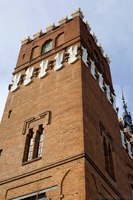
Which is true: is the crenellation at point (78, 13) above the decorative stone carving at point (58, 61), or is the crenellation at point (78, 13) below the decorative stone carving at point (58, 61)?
above

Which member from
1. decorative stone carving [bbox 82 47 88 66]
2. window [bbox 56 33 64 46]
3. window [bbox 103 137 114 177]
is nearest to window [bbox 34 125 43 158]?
window [bbox 103 137 114 177]

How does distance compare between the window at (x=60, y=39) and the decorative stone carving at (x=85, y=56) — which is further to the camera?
the window at (x=60, y=39)

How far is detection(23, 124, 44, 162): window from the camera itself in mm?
13172

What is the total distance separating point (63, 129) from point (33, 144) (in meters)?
1.41

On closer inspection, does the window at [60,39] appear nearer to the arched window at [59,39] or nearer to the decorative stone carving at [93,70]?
the arched window at [59,39]

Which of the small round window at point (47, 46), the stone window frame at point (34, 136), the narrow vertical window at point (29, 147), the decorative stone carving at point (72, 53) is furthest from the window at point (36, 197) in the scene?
the small round window at point (47, 46)

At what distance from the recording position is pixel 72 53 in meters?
17.2

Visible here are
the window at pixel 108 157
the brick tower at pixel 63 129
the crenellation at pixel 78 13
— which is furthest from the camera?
the crenellation at pixel 78 13

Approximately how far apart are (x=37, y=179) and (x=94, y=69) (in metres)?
7.74

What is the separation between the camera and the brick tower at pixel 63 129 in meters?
11.4

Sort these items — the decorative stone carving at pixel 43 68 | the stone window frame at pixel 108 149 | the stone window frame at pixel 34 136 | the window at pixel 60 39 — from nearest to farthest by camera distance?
the stone window frame at pixel 34 136 < the stone window frame at pixel 108 149 < the decorative stone carving at pixel 43 68 < the window at pixel 60 39

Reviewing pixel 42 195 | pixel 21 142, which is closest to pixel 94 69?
pixel 21 142

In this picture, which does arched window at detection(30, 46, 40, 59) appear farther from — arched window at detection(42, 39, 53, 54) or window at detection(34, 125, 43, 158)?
window at detection(34, 125, 43, 158)

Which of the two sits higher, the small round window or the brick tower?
the small round window
